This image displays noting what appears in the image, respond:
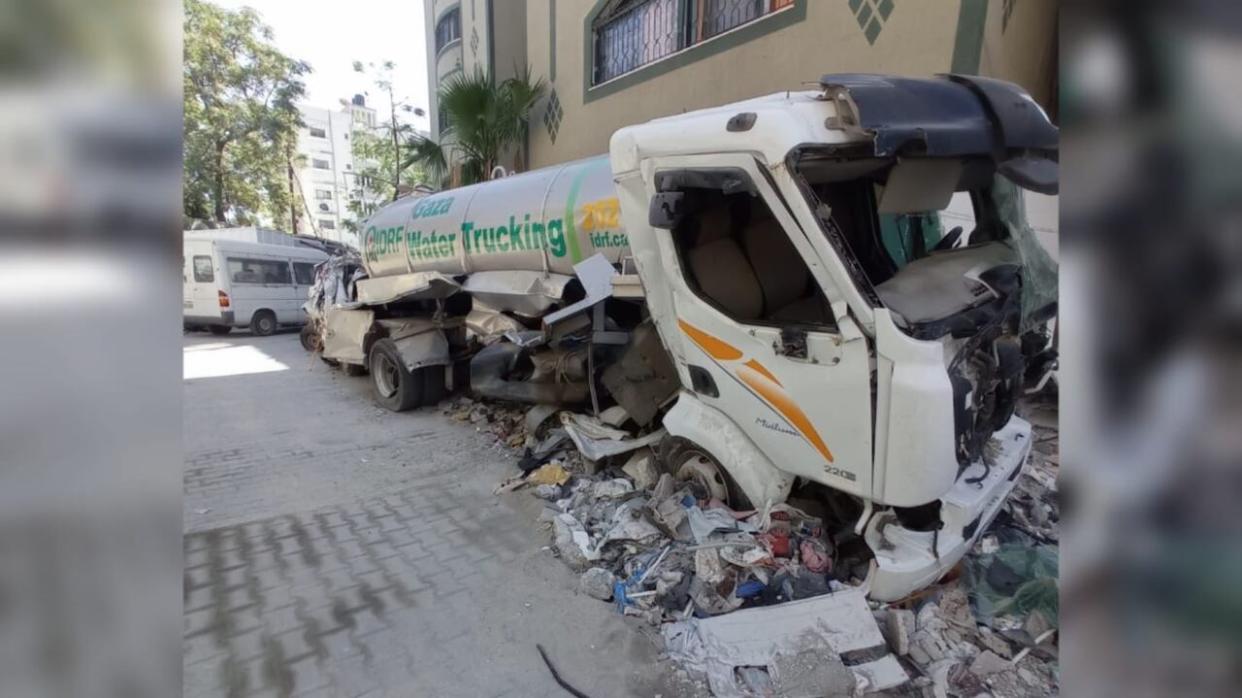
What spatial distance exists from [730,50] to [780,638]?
22.6 feet

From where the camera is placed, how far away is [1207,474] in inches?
22.7

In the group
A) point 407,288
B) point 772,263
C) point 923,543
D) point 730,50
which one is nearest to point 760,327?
point 772,263

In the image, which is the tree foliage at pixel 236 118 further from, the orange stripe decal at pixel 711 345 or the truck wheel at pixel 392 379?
the orange stripe decal at pixel 711 345

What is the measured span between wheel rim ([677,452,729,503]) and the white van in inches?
557

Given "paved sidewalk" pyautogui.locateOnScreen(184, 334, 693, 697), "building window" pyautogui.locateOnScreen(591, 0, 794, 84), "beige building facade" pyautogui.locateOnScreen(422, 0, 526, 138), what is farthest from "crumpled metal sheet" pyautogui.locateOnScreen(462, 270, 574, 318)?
"beige building facade" pyautogui.locateOnScreen(422, 0, 526, 138)

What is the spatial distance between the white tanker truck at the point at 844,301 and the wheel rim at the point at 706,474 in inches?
0.5

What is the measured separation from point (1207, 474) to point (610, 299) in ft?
14.0

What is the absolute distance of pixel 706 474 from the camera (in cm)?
359

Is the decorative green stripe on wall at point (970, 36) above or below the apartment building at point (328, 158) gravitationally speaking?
below

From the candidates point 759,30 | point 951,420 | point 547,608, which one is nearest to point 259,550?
point 547,608

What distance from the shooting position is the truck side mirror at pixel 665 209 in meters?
3.06

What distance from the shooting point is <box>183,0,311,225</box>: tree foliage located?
1909 cm

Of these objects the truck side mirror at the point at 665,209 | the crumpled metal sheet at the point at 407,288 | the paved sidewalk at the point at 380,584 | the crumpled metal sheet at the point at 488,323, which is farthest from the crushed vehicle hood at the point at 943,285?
the crumpled metal sheet at the point at 407,288

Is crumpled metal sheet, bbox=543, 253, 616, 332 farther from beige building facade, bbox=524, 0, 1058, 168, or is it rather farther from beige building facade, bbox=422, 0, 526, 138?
beige building facade, bbox=422, 0, 526, 138
